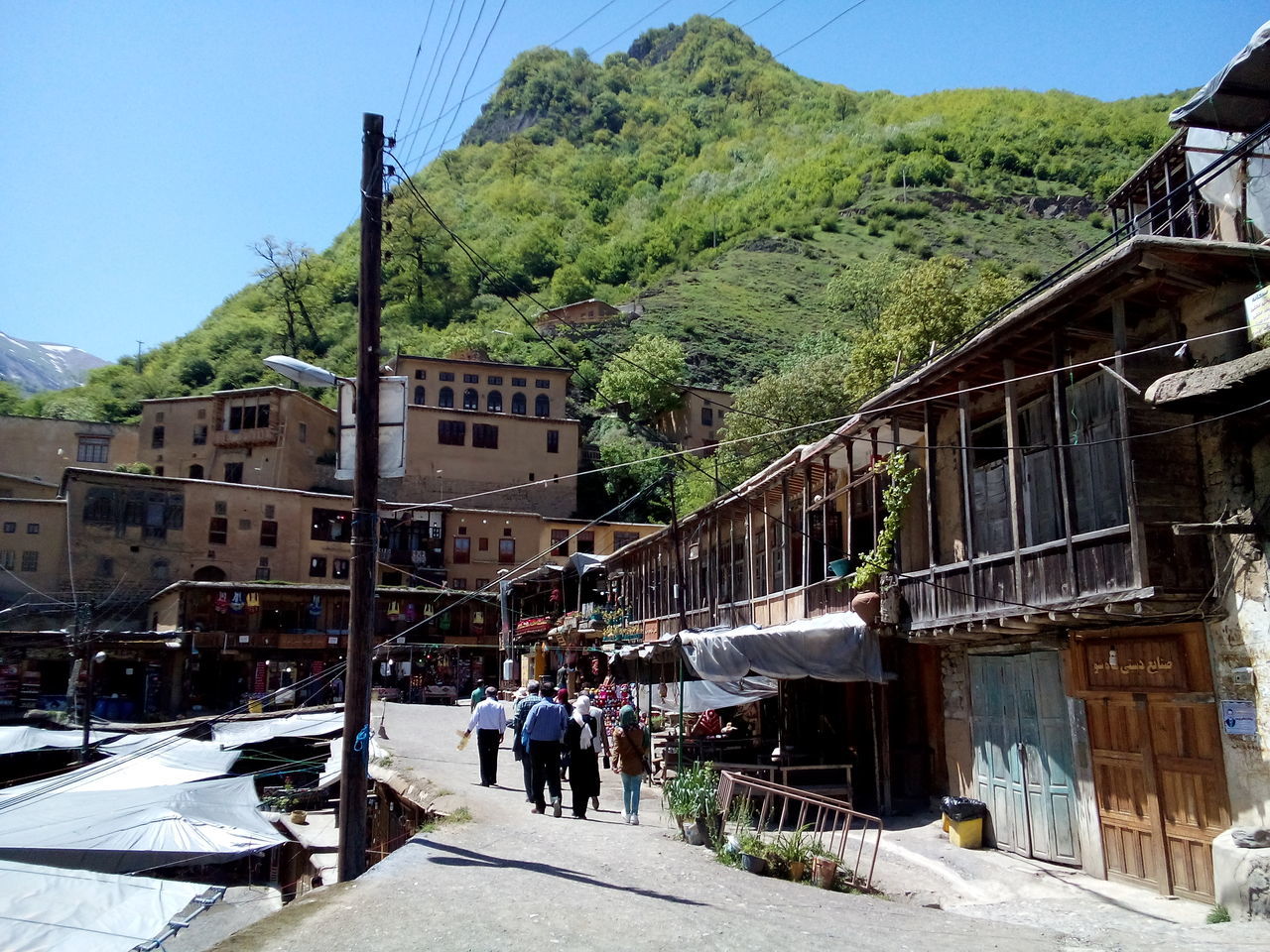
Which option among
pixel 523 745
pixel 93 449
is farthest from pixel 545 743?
pixel 93 449

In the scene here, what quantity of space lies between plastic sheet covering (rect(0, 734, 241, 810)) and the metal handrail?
42.5 feet

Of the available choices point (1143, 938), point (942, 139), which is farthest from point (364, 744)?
point (942, 139)

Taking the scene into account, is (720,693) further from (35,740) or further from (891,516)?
(35,740)

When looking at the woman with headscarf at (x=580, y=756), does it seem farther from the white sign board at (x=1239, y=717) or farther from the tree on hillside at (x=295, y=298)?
the tree on hillside at (x=295, y=298)

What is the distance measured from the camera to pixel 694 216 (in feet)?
431

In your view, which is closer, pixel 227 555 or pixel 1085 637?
pixel 1085 637

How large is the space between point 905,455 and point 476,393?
52282mm

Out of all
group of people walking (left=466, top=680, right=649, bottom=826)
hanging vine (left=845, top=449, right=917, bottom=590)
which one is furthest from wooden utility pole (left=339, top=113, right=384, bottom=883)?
hanging vine (left=845, top=449, right=917, bottom=590)

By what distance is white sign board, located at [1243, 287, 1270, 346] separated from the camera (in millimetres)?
9656

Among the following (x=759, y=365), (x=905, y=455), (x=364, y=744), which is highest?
(x=759, y=365)

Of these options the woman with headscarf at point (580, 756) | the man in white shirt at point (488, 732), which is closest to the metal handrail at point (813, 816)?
the woman with headscarf at point (580, 756)

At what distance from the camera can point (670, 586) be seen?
30297mm

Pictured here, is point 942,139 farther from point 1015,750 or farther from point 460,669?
point 1015,750

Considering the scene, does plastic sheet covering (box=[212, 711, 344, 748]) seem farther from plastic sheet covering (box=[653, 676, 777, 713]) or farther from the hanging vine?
the hanging vine
